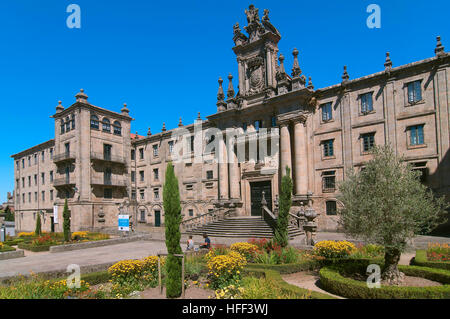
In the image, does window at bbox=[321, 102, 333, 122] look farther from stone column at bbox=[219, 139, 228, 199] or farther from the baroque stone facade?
stone column at bbox=[219, 139, 228, 199]

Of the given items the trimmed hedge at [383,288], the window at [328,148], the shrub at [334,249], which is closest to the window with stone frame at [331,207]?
the window at [328,148]

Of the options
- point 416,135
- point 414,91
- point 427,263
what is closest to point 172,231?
point 427,263

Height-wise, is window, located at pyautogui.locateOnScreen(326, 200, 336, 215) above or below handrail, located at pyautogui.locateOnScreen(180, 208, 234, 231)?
above

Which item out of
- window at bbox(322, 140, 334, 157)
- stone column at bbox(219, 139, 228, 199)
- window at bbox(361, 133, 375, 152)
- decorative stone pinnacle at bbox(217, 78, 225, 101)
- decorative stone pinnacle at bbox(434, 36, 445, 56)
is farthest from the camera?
decorative stone pinnacle at bbox(217, 78, 225, 101)

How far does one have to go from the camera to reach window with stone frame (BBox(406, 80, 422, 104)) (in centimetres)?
2188

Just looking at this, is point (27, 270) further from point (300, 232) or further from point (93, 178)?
point (93, 178)

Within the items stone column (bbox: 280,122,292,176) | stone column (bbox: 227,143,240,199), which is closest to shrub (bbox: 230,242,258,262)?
stone column (bbox: 280,122,292,176)

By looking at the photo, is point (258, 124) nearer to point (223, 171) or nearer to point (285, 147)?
point (285, 147)

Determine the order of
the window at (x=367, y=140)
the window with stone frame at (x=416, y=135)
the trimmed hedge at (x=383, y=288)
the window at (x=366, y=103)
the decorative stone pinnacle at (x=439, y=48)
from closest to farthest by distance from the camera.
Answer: the trimmed hedge at (x=383, y=288), the decorative stone pinnacle at (x=439, y=48), the window with stone frame at (x=416, y=135), the window at (x=367, y=140), the window at (x=366, y=103)

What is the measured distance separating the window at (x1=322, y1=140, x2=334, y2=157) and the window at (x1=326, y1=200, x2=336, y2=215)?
4.22 metres

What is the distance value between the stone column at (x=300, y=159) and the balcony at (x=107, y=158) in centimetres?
2709

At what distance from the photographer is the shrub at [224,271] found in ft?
33.5

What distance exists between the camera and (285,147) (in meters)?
26.4

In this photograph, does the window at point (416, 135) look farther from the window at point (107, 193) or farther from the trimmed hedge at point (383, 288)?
the window at point (107, 193)
